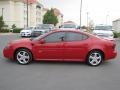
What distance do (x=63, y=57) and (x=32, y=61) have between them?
4.60 feet

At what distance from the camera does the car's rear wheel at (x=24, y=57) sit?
33.9ft

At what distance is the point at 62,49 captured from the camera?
10.3 m

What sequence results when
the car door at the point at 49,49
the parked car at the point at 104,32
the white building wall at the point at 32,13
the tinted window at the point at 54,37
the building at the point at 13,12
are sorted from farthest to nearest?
the white building wall at the point at 32,13 < the building at the point at 13,12 < the parked car at the point at 104,32 < the tinted window at the point at 54,37 < the car door at the point at 49,49

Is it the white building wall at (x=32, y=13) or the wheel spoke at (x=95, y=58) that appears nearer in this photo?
the wheel spoke at (x=95, y=58)

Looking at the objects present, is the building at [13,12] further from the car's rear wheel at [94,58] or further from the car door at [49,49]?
the car's rear wheel at [94,58]

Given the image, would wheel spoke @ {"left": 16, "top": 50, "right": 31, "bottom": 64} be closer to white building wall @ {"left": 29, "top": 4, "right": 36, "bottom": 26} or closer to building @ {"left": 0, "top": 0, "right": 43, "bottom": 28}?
building @ {"left": 0, "top": 0, "right": 43, "bottom": 28}

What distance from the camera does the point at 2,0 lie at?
2744 inches

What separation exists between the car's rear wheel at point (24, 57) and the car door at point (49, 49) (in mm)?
306

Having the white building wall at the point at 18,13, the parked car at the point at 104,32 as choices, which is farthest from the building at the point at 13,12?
the parked car at the point at 104,32

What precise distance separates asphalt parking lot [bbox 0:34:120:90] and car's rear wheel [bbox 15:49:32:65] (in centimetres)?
27

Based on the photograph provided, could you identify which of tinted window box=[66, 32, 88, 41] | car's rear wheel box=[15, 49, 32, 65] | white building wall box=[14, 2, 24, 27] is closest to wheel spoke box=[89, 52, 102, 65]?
tinted window box=[66, 32, 88, 41]

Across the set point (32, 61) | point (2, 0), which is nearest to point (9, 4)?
point (2, 0)

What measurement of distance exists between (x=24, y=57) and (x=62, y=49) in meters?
1.58

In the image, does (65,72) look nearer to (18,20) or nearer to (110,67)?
(110,67)
